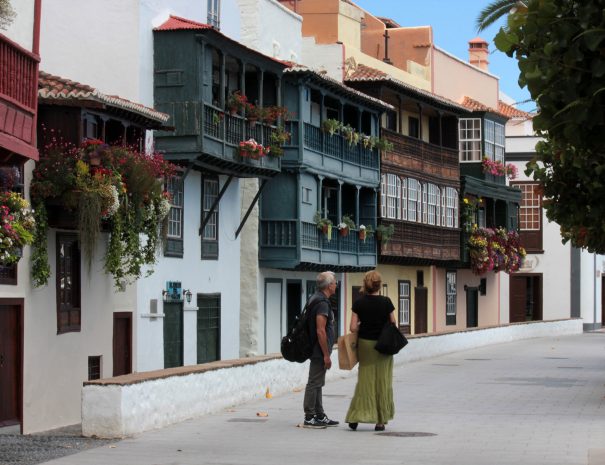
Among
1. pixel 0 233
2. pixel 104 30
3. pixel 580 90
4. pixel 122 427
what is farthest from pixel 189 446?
pixel 104 30

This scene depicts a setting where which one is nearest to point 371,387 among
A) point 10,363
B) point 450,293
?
point 10,363

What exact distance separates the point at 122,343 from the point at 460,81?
103 ft

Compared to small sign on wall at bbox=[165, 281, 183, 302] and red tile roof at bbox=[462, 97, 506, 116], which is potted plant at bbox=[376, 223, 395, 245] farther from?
small sign on wall at bbox=[165, 281, 183, 302]

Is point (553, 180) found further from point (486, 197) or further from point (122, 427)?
point (486, 197)

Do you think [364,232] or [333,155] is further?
[364,232]

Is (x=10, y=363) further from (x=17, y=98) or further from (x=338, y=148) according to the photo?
(x=338, y=148)

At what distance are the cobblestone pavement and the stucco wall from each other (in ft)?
123

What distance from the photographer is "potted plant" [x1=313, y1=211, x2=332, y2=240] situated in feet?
129

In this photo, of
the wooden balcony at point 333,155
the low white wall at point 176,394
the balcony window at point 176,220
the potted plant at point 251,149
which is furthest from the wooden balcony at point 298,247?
the low white wall at point 176,394

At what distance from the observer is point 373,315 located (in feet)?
57.6

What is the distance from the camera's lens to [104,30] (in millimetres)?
28875

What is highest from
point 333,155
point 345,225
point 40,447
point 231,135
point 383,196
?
point 333,155

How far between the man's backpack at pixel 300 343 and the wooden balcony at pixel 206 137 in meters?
13.2

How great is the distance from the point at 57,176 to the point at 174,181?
9.49m
